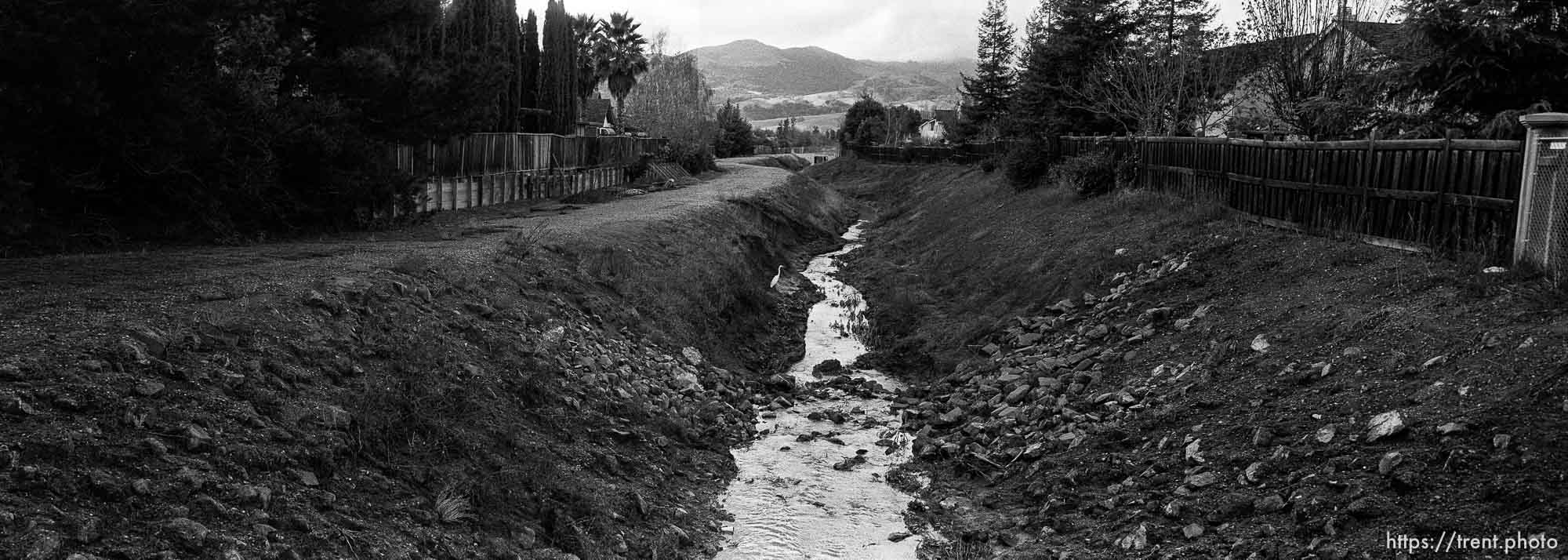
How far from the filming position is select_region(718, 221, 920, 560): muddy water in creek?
9.09m

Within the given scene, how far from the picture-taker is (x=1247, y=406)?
29.8 ft

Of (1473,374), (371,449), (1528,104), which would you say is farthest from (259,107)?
(1528,104)

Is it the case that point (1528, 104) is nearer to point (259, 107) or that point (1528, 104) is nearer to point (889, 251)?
point (259, 107)

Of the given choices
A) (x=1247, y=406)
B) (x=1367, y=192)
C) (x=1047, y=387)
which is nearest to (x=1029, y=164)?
(x=1367, y=192)

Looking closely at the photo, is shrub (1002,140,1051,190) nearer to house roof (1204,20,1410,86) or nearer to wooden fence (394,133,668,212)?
house roof (1204,20,1410,86)

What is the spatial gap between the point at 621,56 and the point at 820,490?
70.9 m

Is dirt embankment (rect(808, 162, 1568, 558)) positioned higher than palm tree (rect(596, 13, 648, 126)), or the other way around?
palm tree (rect(596, 13, 648, 126))

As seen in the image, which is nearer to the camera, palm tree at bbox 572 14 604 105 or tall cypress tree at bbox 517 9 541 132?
tall cypress tree at bbox 517 9 541 132

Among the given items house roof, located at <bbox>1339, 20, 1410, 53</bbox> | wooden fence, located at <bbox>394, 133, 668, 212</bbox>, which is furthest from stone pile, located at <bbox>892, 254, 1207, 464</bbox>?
wooden fence, located at <bbox>394, 133, 668, 212</bbox>

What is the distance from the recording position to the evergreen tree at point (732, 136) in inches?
3469

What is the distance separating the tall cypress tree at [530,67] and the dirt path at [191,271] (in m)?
14.4

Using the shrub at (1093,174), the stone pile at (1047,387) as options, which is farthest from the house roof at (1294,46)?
the shrub at (1093,174)

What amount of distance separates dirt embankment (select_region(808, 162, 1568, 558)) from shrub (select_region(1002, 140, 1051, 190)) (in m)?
15.2
